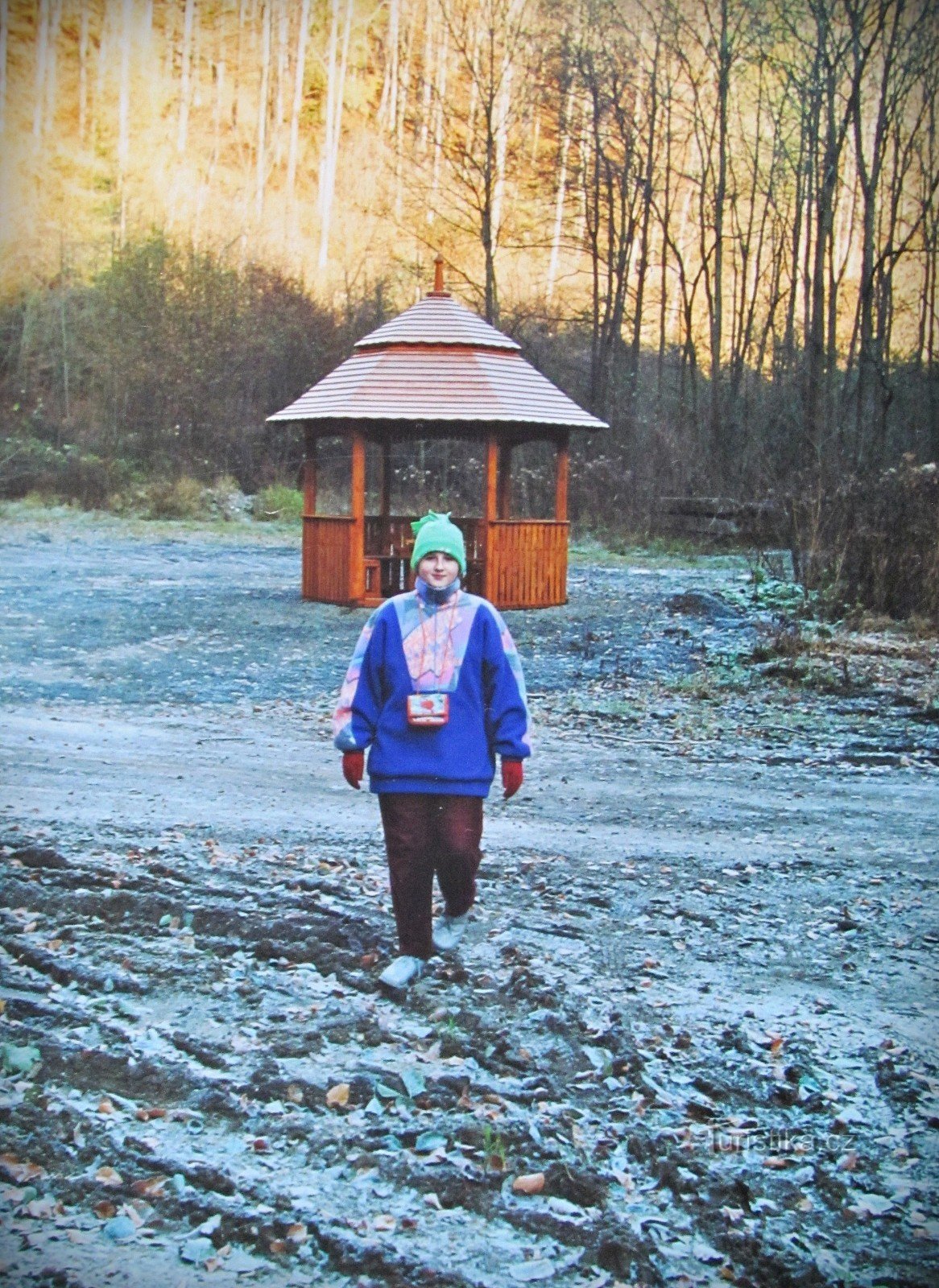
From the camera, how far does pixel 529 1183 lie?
112 inches

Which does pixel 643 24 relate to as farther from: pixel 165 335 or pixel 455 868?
pixel 455 868

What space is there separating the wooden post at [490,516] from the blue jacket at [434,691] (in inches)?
444

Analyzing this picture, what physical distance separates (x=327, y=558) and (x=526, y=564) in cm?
232

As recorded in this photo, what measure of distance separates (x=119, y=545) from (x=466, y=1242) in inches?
826

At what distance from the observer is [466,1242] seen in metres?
2.61

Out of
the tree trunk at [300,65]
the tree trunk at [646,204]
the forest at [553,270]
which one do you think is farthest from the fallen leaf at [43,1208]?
the tree trunk at [646,204]

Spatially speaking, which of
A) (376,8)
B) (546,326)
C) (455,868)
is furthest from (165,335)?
(455,868)

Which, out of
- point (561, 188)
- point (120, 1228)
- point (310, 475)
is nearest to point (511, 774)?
point (120, 1228)

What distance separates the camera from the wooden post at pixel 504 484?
1688cm

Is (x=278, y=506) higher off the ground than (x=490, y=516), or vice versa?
(x=278, y=506)

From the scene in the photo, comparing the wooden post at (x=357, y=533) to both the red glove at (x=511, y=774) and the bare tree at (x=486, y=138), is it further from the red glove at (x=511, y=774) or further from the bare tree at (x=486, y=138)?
the red glove at (x=511, y=774)

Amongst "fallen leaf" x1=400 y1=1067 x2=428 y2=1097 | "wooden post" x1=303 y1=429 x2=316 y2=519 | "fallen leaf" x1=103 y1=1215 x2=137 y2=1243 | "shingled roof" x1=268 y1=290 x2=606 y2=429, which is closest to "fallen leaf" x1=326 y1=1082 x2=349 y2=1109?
"fallen leaf" x1=400 y1=1067 x2=428 y2=1097

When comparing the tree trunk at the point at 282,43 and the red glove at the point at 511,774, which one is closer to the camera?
the red glove at the point at 511,774

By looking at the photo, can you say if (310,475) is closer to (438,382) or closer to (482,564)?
(438,382)
